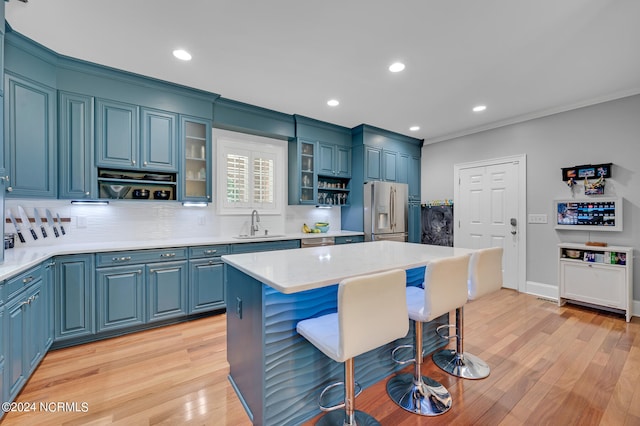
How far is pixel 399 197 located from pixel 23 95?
4809 millimetres

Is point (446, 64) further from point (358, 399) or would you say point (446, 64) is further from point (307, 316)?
point (358, 399)

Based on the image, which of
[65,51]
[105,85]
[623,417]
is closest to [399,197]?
[623,417]

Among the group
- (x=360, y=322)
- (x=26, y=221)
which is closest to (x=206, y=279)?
(x=26, y=221)

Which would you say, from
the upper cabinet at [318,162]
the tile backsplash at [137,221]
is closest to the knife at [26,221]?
the tile backsplash at [137,221]

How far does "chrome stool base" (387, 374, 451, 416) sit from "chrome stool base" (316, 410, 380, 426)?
26 cm

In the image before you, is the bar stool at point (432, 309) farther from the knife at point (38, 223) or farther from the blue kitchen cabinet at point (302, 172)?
the knife at point (38, 223)

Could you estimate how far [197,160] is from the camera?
3.50 meters

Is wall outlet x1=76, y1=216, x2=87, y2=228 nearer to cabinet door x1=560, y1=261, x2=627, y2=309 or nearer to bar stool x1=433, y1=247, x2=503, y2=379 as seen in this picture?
bar stool x1=433, y1=247, x2=503, y2=379

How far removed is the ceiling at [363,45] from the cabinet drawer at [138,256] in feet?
6.24

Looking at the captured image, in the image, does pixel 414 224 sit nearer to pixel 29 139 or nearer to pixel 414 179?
pixel 414 179

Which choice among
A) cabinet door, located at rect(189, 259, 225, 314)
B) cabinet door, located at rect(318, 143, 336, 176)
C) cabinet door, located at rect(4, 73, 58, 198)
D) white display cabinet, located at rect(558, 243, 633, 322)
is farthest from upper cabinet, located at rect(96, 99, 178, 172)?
white display cabinet, located at rect(558, 243, 633, 322)

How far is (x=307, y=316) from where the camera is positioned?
1674 millimetres

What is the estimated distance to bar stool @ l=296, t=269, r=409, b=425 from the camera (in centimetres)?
125

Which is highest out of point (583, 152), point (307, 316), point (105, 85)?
point (105, 85)
